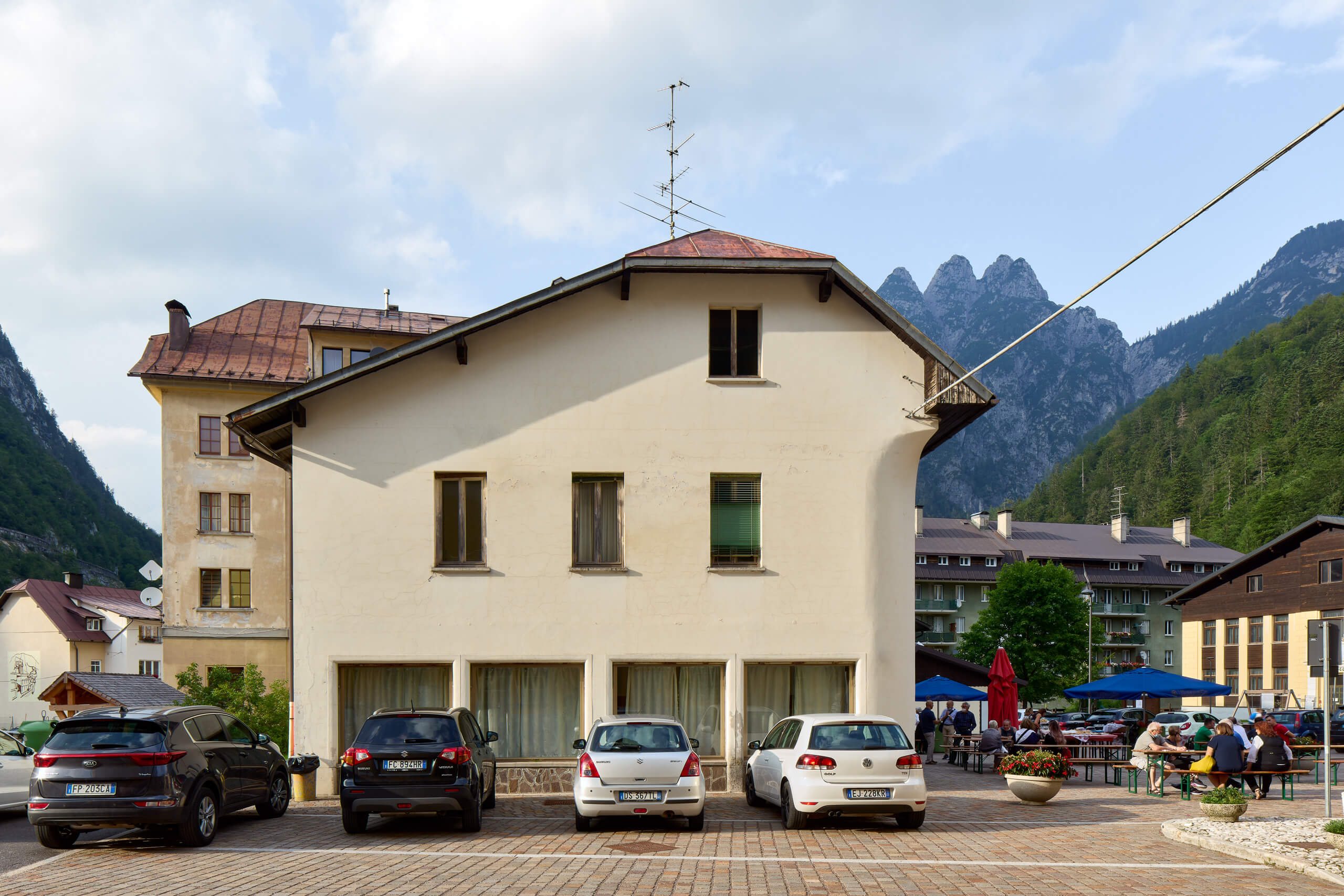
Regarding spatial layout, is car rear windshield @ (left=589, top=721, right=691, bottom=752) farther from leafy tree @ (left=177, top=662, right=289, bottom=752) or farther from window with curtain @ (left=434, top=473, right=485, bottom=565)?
leafy tree @ (left=177, top=662, right=289, bottom=752)

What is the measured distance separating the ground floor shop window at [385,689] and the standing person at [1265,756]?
13.5 metres

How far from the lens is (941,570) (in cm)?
9894

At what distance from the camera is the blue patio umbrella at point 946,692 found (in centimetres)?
3158

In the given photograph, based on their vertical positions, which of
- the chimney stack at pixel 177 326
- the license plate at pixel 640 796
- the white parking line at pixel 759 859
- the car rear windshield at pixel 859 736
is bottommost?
the white parking line at pixel 759 859

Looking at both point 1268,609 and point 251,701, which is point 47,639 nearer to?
point 251,701

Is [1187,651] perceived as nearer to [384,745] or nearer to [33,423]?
[384,745]

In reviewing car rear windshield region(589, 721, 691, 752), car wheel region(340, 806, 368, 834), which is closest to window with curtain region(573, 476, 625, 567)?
car rear windshield region(589, 721, 691, 752)

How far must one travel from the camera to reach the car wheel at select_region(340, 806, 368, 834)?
14281mm

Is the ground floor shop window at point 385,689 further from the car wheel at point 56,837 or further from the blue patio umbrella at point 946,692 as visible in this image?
the blue patio umbrella at point 946,692

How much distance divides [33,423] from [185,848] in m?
150

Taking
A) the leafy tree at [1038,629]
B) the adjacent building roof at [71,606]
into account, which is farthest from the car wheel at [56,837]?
the leafy tree at [1038,629]

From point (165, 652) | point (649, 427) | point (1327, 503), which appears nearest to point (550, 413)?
point (649, 427)

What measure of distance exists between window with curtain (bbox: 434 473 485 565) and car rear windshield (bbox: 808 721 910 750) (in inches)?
280

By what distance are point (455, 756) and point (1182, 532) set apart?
102m
